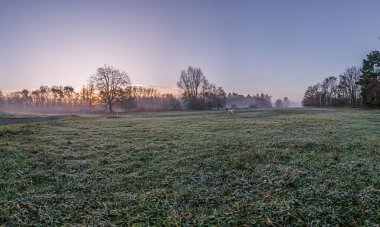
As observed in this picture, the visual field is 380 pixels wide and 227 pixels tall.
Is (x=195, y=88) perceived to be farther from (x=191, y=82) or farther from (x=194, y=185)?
(x=194, y=185)

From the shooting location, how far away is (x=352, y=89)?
81625mm

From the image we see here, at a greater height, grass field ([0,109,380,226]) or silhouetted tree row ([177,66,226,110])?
silhouetted tree row ([177,66,226,110])

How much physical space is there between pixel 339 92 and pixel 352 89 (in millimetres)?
8154

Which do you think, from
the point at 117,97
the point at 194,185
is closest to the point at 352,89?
the point at 117,97

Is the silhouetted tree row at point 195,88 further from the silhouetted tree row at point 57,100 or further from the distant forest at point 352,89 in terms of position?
the distant forest at point 352,89

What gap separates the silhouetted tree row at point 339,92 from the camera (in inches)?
3173

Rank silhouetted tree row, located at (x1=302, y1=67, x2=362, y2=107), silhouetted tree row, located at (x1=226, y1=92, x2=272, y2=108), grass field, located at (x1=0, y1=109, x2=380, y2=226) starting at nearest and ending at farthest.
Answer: grass field, located at (x1=0, y1=109, x2=380, y2=226)
silhouetted tree row, located at (x1=302, y1=67, x2=362, y2=107)
silhouetted tree row, located at (x1=226, y1=92, x2=272, y2=108)

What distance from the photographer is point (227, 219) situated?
13.9 ft

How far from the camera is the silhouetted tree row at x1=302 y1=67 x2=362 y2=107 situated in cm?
8059

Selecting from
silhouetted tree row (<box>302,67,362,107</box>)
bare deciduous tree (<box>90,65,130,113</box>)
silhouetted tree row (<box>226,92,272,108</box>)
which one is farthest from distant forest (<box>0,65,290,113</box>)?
silhouetted tree row (<box>226,92,272,108</box>)

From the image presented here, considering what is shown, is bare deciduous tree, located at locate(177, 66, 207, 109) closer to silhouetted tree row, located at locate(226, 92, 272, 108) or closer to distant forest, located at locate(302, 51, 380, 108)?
distant forest, located at locate(302, 51, 380, 108)

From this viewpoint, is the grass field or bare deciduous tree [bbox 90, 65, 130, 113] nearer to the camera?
the grass field

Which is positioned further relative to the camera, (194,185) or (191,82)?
(191,82)

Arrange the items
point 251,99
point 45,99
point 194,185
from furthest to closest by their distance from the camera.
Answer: point 251,99, point 45,99, point 194,185
